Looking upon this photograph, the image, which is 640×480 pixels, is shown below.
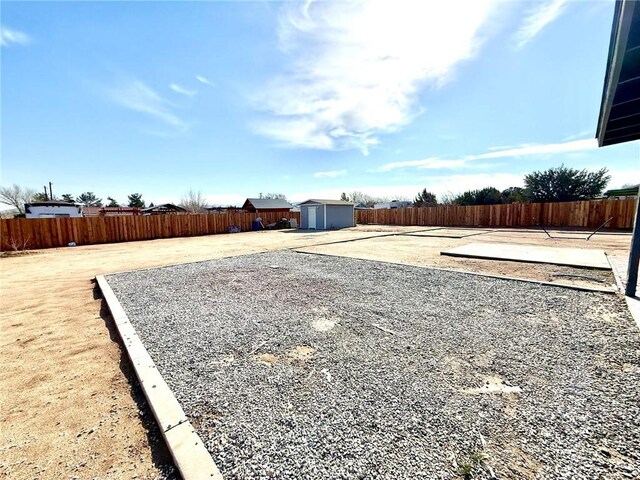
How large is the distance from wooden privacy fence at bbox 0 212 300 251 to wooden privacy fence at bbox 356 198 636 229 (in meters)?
14.3

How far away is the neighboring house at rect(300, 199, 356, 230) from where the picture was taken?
789 inches

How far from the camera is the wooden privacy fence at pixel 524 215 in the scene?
14.4 m

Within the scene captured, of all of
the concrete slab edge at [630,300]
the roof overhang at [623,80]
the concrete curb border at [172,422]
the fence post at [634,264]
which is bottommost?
the concrete curb border at [172,422]

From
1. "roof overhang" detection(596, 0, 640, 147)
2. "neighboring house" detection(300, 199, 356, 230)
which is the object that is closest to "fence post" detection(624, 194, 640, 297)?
"roof overhang" detection(596, 0, 640, 147)

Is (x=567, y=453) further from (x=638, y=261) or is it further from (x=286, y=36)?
(x=286, y=36)

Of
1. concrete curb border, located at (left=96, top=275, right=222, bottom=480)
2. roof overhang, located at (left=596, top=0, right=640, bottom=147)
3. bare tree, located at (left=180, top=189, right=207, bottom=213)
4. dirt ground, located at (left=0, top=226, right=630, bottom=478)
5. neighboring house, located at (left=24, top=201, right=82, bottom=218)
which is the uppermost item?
bare tree, located at (left=180, top=189, right=207, bottom=213)

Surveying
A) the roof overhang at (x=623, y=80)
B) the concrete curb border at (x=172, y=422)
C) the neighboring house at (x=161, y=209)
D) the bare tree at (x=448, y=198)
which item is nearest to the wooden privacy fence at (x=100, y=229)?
the neighboring house at (x=161, y=209)

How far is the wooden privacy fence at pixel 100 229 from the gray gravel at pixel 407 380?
12.1 metres

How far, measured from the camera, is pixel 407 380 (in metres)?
1.99

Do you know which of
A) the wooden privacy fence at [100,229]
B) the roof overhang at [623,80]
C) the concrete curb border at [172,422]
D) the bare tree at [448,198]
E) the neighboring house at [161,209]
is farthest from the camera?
the bare tree at [448,198]

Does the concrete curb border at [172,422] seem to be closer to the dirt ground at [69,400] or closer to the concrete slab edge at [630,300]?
the dirt ground at [69,400]

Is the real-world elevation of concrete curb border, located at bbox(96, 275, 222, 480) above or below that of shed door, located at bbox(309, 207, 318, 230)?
below

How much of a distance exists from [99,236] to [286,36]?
12.8 metres

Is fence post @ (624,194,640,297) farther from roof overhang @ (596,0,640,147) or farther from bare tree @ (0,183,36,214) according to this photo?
bare tree @ (0,183,36,214)
